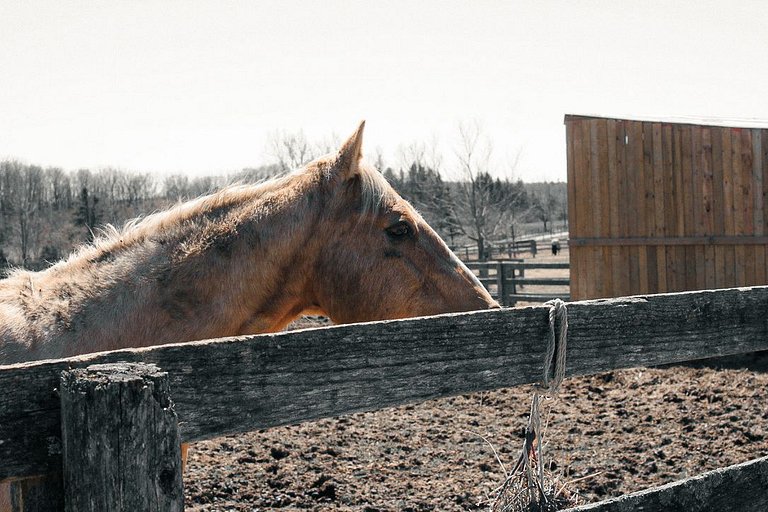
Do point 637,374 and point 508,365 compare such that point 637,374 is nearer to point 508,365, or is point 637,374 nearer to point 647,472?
point 647,472

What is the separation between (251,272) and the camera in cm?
291

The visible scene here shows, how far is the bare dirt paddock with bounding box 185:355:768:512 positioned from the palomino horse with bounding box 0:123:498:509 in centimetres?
219

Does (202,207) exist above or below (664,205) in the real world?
below

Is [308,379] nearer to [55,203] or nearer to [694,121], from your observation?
[694,121]

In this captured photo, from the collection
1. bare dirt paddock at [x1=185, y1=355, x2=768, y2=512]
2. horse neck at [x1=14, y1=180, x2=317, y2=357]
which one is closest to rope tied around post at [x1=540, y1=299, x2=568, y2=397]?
horse neck at [x1=14, y1=180, x2=317, y2=357]

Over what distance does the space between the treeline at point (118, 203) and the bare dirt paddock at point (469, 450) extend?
35.7 ft

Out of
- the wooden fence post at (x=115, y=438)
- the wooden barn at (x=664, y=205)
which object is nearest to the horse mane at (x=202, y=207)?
the wooden fence post at (x=115, y=438)

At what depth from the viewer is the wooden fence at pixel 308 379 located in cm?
128

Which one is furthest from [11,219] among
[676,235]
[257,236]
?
[257,236]

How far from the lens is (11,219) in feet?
174

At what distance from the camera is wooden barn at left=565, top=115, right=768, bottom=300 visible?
10305mm

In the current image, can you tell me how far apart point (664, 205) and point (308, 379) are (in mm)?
10583

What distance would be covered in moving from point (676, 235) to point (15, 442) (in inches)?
438

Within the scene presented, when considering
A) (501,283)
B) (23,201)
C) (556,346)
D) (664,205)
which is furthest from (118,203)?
(556,346)
